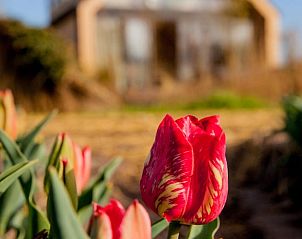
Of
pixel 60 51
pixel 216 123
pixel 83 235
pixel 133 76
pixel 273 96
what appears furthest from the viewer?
pixel 133 76

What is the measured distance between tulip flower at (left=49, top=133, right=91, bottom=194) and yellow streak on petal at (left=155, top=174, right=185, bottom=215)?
19cm

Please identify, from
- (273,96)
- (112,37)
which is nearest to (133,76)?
(112,37)

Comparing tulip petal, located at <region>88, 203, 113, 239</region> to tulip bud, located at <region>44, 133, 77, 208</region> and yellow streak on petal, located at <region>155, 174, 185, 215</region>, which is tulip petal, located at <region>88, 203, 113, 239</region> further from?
tulip bud, located at <region>44, 133, 77, 208</region>

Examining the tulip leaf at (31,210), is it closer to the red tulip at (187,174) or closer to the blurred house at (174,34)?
the red tulip at (187,174)

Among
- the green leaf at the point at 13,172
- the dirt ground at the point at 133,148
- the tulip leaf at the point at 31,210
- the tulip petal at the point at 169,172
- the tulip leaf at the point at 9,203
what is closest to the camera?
the tulip petal at the point at 169,172

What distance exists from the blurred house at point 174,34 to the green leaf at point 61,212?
18.2 meters

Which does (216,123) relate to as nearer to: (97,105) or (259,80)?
(97,105)

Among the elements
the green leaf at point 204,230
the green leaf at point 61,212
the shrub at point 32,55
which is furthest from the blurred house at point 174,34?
the green leaf at point 61,212

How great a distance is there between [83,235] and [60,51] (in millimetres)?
12608

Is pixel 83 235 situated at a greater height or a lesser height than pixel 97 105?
greater

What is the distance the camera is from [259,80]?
15.2 metres

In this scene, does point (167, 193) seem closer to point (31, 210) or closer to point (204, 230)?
point (204, 230)

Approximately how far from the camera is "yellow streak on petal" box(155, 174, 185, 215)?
2.68 ft

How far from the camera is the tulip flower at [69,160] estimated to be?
0.98 m
